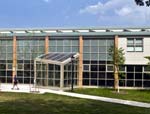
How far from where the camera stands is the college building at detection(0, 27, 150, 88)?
5356 centimetres

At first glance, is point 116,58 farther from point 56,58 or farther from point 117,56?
point 56,58

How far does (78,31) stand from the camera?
5859cm

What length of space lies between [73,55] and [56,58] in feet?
6.89

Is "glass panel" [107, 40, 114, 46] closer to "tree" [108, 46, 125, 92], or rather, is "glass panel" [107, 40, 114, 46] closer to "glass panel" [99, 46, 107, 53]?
"glass panel" [99, 46, 107, 53]

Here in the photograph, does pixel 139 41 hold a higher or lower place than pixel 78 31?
lower

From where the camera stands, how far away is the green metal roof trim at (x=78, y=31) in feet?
182

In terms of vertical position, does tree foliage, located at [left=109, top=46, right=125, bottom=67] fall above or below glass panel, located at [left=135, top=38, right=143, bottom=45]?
below

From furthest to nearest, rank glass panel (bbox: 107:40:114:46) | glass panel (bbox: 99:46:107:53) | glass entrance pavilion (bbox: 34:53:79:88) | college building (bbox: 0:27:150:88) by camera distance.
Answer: glass panel (bbox: 99:46:107:53), glass panel (bbox: 107:40:114:46), college building (bbox: 0:27:150:88), glass entrance pavilion (bbox: 34:53:79:88)

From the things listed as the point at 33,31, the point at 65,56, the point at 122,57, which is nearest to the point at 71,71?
the point at 65,56

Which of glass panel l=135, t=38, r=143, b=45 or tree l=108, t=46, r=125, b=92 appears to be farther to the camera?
glass panel l=135, t=38, r=143, b=45

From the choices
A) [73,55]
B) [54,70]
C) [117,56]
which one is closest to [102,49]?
[73,55]

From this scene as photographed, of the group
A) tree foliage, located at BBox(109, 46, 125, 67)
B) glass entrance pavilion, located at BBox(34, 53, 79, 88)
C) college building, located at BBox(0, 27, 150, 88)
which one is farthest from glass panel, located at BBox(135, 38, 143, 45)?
glass entrance pavilion, located at BBox(34, 53, 79, 88)

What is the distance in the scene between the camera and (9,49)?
200 ft

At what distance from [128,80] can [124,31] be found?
601cm
